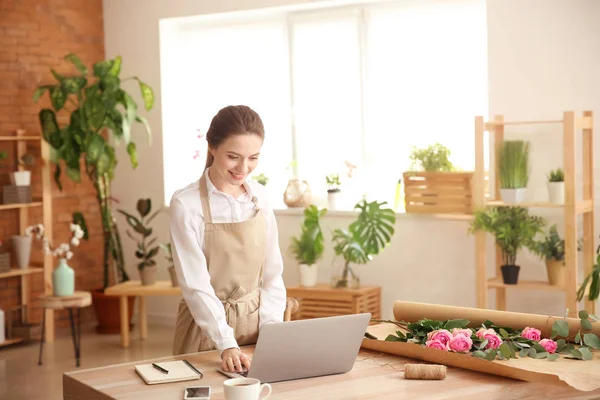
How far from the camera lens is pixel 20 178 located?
7.07 meters

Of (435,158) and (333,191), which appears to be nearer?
(435,158)

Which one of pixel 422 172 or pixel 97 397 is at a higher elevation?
pixel 422 172

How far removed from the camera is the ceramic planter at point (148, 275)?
7.21 metres

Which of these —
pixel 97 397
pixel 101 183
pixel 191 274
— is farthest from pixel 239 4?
pixel 97 397

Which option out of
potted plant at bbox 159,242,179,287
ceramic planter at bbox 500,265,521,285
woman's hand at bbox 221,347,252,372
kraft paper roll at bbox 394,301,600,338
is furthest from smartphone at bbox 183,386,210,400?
potted plant at bbox 159,242,179,287

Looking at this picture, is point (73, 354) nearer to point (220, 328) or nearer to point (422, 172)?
point (422, 172)

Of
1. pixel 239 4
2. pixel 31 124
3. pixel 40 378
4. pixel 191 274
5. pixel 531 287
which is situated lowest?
pixel 40 378

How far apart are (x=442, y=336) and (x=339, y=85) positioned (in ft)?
14.6

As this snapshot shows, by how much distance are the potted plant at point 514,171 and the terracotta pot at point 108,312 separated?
11.3 ft

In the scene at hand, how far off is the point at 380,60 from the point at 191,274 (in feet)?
13.8

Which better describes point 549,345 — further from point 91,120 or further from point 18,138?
point 18,138

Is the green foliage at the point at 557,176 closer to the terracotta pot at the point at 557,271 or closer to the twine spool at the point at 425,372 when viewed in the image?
the terracotta pot at the point at 557,271

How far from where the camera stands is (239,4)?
7.18 metres

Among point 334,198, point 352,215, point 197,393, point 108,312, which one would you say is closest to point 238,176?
point 197,393
